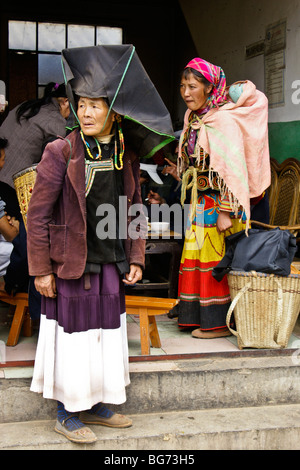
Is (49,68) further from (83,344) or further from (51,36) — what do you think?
(83,344)

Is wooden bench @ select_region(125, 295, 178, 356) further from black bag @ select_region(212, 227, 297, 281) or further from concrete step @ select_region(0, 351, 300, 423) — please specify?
black bag @ select_region(212, 227, 297, 281)

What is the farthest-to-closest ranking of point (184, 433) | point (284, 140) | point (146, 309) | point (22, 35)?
point (22, 35), point (284, 140), point (146, 309), point (184, 433)

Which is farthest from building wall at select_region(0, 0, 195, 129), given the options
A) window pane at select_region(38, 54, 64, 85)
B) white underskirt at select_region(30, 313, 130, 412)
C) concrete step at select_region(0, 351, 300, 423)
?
white underskirt at select_region(30, 313, 130, 412)

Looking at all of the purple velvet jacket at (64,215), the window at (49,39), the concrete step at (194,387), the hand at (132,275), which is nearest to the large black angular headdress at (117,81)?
the purple velvet jacket at (64,215)

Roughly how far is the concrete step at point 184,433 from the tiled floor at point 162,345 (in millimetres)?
353

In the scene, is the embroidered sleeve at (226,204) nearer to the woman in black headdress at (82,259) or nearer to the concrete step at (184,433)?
the woman in black headdress at (82,259)

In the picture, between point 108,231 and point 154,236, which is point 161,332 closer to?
point 154,236

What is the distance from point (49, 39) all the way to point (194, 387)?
6.59 metres

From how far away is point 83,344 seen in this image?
2865 millimetres

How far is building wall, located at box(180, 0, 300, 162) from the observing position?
5340 mm

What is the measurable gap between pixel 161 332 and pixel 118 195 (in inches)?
64.2

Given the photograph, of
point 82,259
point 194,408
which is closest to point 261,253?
point 194,408

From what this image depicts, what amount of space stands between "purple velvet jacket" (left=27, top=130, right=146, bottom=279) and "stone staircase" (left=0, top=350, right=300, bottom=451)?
2.81 feet

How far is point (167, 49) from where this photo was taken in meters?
9.12
